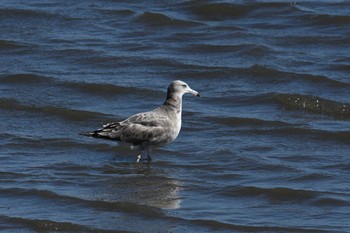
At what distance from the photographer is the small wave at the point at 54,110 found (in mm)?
15719

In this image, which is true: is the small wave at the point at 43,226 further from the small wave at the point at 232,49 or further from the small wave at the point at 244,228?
the small wave at the point at 232,49

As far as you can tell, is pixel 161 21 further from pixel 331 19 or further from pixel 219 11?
pixel 331 19

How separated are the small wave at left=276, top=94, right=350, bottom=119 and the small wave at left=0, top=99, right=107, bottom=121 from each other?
2.72 meters

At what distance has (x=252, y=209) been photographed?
11992 millimetres

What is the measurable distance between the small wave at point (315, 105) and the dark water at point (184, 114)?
0.08 feet

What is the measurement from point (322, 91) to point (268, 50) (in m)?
2.11

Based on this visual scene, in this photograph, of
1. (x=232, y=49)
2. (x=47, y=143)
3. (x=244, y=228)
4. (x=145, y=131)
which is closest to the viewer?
(x=244, y=228)

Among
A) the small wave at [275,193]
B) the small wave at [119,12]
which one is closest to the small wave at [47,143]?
the small wave at [275,193]

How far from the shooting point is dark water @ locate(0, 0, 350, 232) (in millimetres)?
11961

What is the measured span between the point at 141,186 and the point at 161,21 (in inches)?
304

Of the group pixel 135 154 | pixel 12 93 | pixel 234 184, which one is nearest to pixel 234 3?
pixel 12 93

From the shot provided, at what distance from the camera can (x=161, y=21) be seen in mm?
20234

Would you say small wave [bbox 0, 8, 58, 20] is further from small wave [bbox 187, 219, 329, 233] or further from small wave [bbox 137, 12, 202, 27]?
small wave [bbox 187, 219, 329, 233]

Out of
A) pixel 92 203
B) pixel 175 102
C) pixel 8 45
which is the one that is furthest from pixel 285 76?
pixel 92 203
